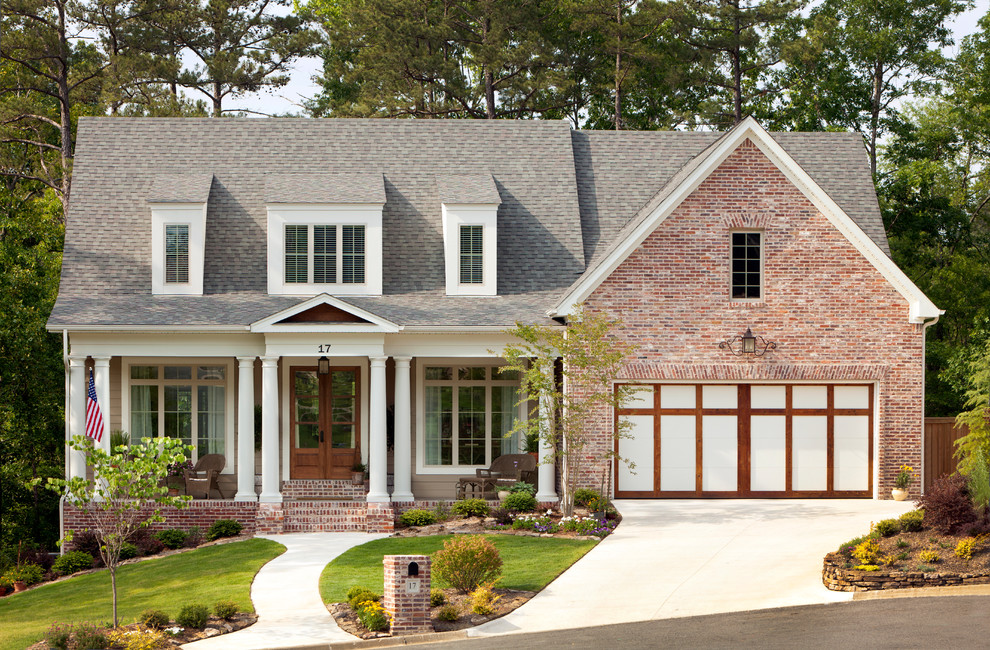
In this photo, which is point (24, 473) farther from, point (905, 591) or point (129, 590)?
point (905, 591)

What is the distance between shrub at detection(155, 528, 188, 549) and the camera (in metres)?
22.3

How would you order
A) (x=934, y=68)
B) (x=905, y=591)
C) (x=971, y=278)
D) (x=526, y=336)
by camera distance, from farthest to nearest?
(x=934, y=68) < (x=971, y=278) < (x=526, y=336) < (x=905, y=591)

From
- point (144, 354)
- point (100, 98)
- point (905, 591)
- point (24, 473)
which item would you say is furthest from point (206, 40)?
point (905, 591)

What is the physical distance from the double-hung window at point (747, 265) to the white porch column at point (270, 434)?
9482 millimetres

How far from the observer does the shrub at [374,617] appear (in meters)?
15.1

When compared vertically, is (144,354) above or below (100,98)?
below

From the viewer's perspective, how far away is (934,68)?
4147 centimetres

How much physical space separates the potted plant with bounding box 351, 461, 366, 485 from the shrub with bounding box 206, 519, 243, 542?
118 inches

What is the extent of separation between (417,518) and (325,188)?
25.5 ft

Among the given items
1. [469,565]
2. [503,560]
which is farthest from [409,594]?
[503,560]

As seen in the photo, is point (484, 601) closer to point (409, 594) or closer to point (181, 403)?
point (409, 594)

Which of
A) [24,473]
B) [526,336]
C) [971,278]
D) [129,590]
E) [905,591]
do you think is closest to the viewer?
[905,591]

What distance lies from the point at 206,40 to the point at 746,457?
26.8 meters

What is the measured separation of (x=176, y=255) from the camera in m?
25.3
